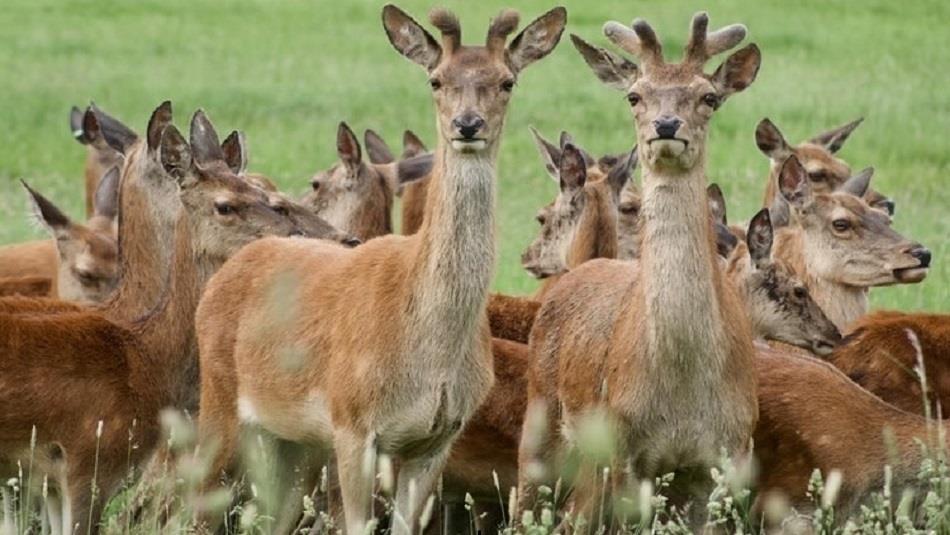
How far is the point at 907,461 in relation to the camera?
826 centimetres

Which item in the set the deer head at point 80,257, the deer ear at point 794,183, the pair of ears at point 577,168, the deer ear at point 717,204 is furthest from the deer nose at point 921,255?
the deer head at point 80,257

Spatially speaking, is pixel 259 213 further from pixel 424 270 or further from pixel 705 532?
pixel 705 532

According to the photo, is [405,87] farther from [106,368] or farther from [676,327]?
[676,327]

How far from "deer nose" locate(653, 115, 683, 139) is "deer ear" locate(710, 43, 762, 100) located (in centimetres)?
71

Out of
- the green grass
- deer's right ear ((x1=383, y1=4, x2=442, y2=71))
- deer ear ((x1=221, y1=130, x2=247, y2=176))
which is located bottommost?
the green grass

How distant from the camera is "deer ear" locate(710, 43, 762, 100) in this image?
8547mm

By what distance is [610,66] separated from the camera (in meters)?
8.77

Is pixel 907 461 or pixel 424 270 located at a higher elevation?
pixel 424 270

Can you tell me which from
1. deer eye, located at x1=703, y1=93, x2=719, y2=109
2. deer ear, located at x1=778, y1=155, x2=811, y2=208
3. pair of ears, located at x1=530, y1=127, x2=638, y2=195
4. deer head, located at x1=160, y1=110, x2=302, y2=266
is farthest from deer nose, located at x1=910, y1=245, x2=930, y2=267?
deer head, located at x1=160, y1=110, x2=302, y2=266

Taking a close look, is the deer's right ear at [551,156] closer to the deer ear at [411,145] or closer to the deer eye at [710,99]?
the deer ear at [411,145]

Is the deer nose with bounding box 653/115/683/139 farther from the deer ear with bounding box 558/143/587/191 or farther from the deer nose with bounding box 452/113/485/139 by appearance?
the deer ear with bounding box 558/143/587/191

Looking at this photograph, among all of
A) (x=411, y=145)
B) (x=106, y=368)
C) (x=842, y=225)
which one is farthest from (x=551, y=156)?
(x=106, y=368)

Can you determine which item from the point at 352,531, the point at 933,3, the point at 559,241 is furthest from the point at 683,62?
the point at 933,3

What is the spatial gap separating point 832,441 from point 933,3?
20641mm
